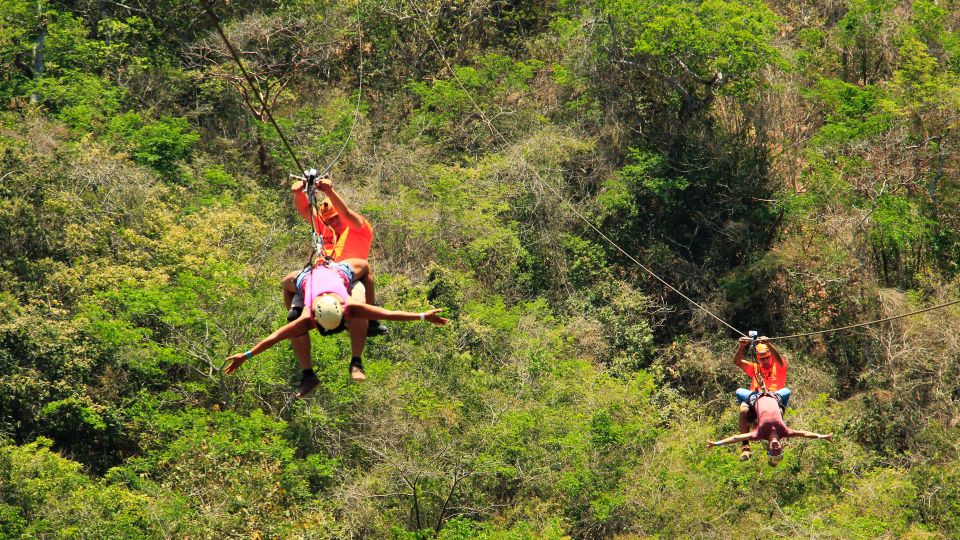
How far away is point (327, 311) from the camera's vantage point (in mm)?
11086

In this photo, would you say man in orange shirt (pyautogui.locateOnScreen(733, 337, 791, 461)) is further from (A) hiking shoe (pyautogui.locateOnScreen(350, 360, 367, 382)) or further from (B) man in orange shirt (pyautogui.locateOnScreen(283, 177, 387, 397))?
(A) hiking shoe (pyautogui.locateOnScreen(350, 360, 367, 382))

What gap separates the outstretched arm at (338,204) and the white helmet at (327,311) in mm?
882

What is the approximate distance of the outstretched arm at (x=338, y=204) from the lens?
11.6m

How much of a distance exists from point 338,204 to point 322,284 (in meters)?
0.75

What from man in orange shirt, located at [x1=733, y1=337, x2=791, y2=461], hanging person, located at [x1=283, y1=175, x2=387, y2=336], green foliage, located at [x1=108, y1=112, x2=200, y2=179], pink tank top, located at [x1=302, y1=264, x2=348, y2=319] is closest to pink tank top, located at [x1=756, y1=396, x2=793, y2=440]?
man in orange shirt, located at [x1=733, y1=337, x2=791, y2=461]

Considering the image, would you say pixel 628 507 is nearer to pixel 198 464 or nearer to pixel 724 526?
pixel 724 526

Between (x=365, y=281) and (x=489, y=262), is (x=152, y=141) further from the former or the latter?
(x=365, y=281)

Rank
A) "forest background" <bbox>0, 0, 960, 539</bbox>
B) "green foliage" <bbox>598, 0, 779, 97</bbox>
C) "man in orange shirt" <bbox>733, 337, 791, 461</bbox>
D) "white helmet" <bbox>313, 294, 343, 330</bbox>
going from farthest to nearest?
1. "green foliage" <bbox>598, 0, 779, 97</bbox>
2. "forest background" <bbox>0, 0, 960, 539</bbox>
3. "man in orange shirt" <bbox>733, 337, 791, 461</bbox>
4. "white helmet" <bbox>313, 294, 343, 330</bbox>

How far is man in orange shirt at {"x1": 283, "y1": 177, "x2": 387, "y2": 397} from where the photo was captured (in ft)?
38.4

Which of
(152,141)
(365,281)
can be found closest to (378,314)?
(365,281)

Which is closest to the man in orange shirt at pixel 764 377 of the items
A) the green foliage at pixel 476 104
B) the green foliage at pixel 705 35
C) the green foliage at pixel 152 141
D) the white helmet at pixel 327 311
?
the white helmet at pixel 327 311

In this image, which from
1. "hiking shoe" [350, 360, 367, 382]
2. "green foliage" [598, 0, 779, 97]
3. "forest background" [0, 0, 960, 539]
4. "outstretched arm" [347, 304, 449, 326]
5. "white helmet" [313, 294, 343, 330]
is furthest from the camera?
"green foliage" [598, 0, 779, 97]

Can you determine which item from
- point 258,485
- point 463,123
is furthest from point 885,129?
point 258,485

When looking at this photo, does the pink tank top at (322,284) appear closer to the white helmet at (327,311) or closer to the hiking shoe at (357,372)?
the white helmet at (327,311)
